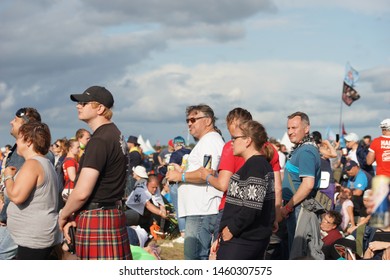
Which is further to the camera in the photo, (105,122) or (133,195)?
(133,195)

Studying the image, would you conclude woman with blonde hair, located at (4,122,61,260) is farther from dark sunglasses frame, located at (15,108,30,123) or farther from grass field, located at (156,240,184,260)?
grass field, located at (156,240,184,260)

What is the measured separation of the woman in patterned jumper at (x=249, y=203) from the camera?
5.08 m

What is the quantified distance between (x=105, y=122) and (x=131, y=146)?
10.4 meters

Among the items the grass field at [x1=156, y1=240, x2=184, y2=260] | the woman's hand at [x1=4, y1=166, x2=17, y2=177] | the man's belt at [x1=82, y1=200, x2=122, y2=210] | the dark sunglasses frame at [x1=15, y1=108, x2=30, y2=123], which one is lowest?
the grass field at [x1=156, y1=240, x2=184, y2=260]

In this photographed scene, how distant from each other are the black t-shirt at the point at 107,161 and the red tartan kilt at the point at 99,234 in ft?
0.40

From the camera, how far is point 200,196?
6.67m

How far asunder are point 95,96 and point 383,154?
225 inches

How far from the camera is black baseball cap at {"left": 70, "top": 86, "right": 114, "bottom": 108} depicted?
215 inches

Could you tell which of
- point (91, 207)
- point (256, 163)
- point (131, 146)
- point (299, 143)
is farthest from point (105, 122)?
point (131, 146)

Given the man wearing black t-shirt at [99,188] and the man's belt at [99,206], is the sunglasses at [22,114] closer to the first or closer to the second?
the man wearing black t-shirt at [99,188]

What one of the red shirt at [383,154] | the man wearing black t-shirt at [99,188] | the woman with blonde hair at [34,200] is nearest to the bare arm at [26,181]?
the woman with blonde hair at [34,200]

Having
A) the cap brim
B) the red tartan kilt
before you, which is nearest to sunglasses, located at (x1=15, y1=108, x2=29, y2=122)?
the cap brim
